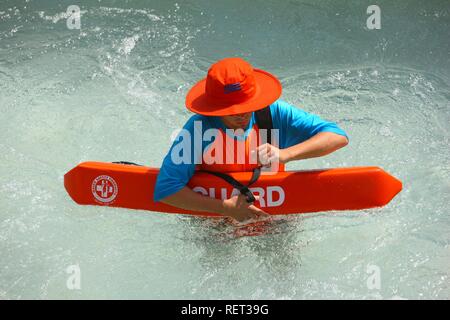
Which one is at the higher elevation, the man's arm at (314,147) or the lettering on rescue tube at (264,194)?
the man's arm at (314,147)

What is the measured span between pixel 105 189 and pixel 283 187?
75 centimetres

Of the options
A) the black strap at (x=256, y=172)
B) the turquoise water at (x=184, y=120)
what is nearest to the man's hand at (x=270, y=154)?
the black strap at (x=256, y=172)

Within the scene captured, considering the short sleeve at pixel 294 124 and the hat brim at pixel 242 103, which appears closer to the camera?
the hat brim at pixel 242 103

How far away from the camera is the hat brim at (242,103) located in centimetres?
237

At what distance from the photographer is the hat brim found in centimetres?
237

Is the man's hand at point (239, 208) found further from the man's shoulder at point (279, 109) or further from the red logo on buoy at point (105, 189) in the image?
the red logo on buoy at point (105, 189)

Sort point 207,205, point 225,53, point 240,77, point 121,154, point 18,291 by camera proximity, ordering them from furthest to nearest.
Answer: point 225,53 → point 121,154 → point 18,291 → point 207,205 → point 240,77

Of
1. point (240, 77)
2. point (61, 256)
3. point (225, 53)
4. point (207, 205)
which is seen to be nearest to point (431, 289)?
point (207, 205)

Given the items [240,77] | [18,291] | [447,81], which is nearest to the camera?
[240,77]

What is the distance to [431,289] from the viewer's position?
2.88 metres

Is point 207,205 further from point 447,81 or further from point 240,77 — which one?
point 447,81

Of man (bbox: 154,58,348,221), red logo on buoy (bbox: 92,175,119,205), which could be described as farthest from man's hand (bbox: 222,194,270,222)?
red logo on buoy (bbox: 92,175,119,205)

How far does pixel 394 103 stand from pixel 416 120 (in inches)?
7.1

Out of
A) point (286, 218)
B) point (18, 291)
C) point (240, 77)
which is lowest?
point (18, 291)
